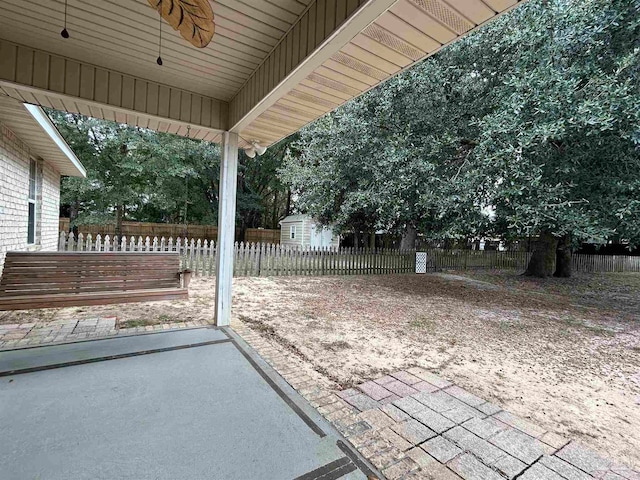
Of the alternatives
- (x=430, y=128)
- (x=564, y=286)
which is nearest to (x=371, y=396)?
(x=430, y=128)

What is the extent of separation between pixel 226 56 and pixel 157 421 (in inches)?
120

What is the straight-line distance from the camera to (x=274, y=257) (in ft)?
30.6

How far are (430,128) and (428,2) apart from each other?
22.7 feet

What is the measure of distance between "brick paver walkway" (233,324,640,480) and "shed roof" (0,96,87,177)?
467 cm

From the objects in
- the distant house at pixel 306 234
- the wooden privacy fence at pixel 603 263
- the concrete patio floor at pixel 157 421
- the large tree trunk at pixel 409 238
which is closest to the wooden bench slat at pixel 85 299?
the concrete patio floor at pixel 157 421

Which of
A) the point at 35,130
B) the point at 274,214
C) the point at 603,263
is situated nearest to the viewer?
the point at 35,130

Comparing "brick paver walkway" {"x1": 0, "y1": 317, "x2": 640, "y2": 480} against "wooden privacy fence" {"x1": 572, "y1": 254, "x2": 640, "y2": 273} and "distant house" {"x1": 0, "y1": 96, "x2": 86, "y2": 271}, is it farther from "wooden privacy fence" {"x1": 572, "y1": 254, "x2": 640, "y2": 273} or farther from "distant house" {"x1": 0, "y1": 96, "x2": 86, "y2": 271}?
"wooden privacy fence" {"x1": 572, "y1": 254, "x2": 640, "y2": 273}

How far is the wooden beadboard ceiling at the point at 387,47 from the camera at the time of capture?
1855mm

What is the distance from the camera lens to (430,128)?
817 centimetres

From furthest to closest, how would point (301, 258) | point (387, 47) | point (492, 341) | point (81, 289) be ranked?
point (301, 258) < point (492, 341) < point (81, 289) < point (387, 47)

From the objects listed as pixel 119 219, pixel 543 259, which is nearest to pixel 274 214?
pixel 119 219

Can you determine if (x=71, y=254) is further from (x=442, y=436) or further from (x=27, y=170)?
(x=442, y=436)

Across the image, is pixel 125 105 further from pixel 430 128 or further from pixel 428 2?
pixel 430 128

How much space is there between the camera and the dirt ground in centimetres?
263
